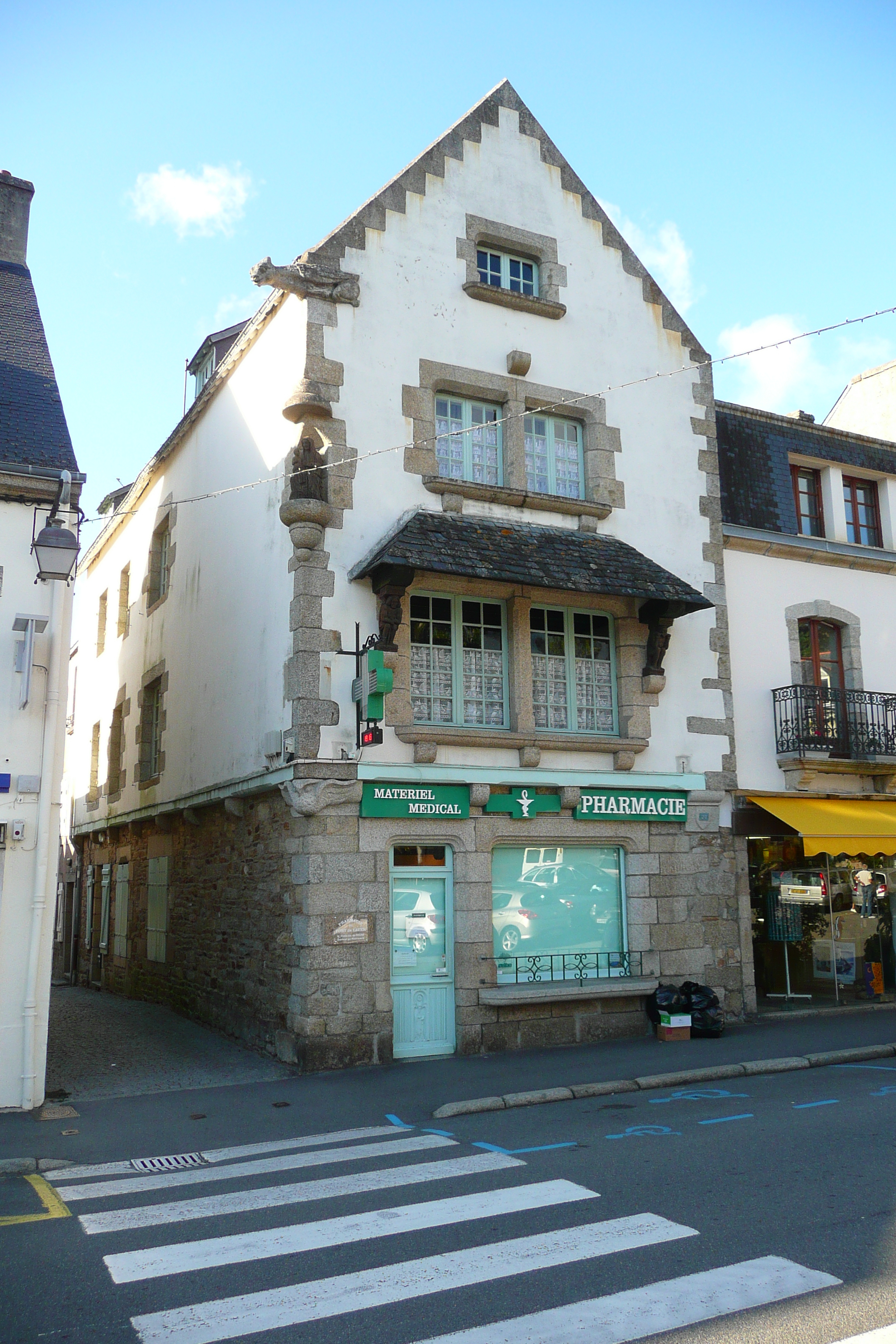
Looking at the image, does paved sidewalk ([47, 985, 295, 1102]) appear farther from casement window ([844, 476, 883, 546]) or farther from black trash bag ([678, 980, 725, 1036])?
casement window ([844, 476, 883, 546])

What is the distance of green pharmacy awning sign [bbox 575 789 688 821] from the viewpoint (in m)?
12.8

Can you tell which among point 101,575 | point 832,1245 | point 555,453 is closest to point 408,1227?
point 832,1245

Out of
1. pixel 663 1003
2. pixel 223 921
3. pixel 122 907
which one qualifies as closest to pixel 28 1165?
pixel 223 921

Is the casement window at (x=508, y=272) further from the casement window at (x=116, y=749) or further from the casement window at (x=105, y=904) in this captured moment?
the casement window at (x=105, y=904)

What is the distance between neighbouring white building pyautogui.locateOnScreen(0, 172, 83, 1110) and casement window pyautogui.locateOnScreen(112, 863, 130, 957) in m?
9.38

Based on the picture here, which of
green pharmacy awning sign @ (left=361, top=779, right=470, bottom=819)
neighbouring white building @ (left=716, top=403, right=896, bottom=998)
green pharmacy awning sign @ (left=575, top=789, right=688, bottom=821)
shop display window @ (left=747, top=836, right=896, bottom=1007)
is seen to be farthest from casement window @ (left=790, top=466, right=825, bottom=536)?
green pharmacy awning sign @ (left=361, top=779, right=470, bottom=819)

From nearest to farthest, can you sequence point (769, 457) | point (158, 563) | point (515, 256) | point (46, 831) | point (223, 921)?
1. point (46, 831)
2. point (223, 921)
3. point (515, 256)
4. point (769, 457)
5. point (158, 563)

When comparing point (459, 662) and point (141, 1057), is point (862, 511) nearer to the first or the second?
point (459, 662)

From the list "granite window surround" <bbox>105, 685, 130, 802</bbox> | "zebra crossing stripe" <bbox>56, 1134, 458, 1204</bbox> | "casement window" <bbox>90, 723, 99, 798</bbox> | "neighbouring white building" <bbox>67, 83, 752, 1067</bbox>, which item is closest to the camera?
"zebra crossing stripe" <bbox>56, 1134, 458, 1204</bbox>

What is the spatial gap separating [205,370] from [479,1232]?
1721 cm

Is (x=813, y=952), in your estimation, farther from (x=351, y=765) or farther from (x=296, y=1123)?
(x=296, y=1123)

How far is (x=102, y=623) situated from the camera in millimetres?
23062

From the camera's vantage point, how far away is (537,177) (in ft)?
47.0

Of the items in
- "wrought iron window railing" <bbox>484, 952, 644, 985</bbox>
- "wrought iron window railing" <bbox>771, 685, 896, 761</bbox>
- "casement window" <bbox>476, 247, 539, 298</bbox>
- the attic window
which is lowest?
"wrought iron window railing" <bbox>484, 952, 644, 985</bbox>
